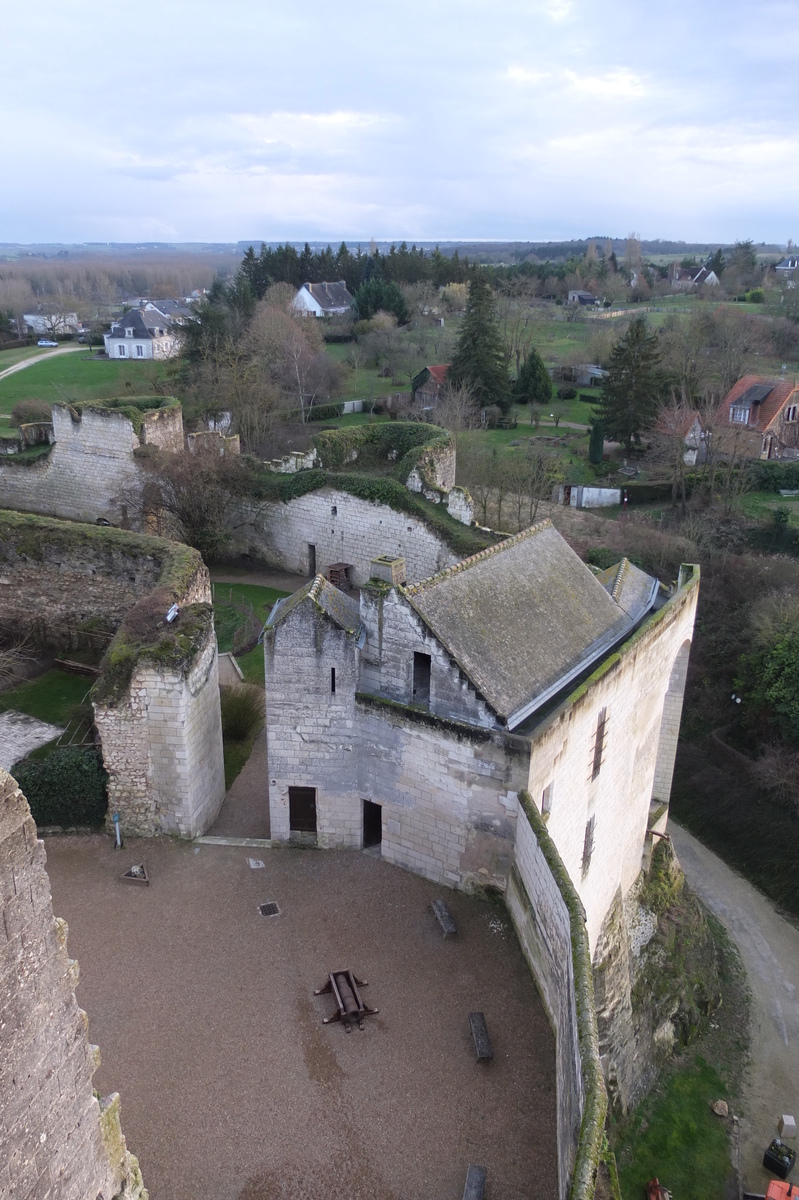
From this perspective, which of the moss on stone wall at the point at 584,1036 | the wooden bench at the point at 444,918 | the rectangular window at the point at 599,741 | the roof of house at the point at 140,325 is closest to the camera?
the moss on stone wall at the point at 584,1036

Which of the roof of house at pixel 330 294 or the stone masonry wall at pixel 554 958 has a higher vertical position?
the roof of house at pixel 330 294

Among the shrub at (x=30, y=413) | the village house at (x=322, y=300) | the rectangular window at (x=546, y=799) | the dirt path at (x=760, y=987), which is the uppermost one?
the village house at (x=322, y=300)

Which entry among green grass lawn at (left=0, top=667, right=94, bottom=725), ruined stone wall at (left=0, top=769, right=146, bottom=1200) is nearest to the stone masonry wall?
ruined stone wall at (left=0, top=769, right=146, bottom=1200)

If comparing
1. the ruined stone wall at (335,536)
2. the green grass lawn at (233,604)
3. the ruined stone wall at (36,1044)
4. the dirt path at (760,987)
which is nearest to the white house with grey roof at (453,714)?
the dirt path at (760,987)

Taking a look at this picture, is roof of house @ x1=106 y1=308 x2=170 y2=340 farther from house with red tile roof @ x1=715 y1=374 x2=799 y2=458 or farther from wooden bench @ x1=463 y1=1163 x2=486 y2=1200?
wooden bench @ x1=463 y1=1163 x2=486 y2=1200

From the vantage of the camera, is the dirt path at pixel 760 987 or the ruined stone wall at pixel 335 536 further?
the ruined stone wall at pixel 335 536

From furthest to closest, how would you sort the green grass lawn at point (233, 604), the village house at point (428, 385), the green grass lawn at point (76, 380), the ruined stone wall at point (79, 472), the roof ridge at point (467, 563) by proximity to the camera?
the village house at point (428, 385), the green grass lawn at point (76, 380), the ruined stone wall at point (79, 472), the green grass lawn at point (233, 604), the roof ridge at point (467, 563)

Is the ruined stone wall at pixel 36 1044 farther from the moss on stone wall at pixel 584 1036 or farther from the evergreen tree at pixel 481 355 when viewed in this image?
the evergreen tree at pixel 481 355

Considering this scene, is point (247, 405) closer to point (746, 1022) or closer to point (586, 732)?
point (586, 732)

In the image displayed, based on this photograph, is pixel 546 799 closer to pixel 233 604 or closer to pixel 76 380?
pixel 233 604
